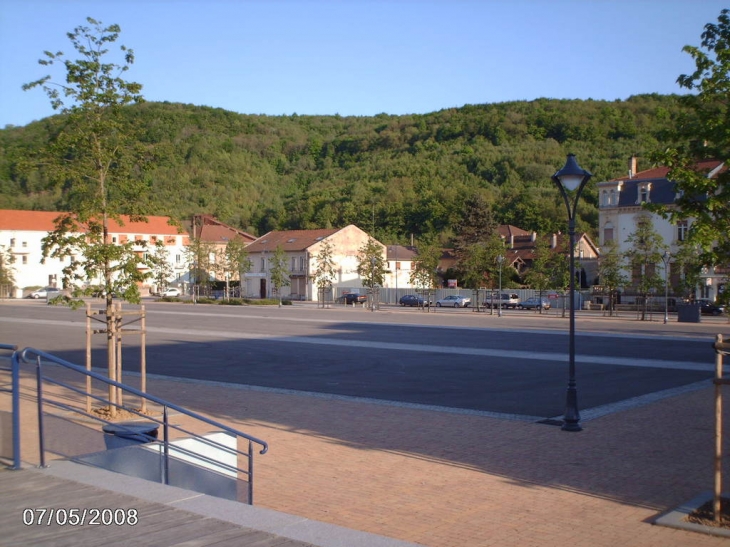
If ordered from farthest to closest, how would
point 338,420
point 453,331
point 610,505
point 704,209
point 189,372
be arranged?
point 453,331
point 189,372
point 338,420
point 704,209
point 610,505

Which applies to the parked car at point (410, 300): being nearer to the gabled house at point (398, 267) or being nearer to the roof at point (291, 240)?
the roof at point (291, 240)

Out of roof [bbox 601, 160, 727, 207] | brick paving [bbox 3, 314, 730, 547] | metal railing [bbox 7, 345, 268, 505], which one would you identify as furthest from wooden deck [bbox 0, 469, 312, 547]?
roof [bbox 601, 160, 727, 207]

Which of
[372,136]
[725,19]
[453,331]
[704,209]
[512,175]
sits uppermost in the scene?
[372,136]

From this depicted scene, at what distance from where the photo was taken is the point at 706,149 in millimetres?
8898

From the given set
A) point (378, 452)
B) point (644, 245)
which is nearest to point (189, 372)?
point (378, 452)

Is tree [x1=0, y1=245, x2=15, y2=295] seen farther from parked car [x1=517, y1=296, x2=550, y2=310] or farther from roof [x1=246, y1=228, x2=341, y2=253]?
parked car [x1=517, y1=296, x2=550, y2=310]

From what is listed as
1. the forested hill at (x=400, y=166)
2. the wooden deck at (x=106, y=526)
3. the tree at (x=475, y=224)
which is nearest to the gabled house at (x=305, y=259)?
the tree at (x=475, y=224)

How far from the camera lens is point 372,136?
183250 mm

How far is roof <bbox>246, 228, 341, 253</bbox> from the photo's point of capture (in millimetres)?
87037

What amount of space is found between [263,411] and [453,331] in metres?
22.8

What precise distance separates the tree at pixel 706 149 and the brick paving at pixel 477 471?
9.86 feet

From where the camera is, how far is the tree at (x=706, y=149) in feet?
27.4

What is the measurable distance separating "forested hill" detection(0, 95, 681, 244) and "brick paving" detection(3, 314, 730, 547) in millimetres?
93598

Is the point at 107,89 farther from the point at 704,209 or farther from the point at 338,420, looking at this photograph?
the point at 704,209
